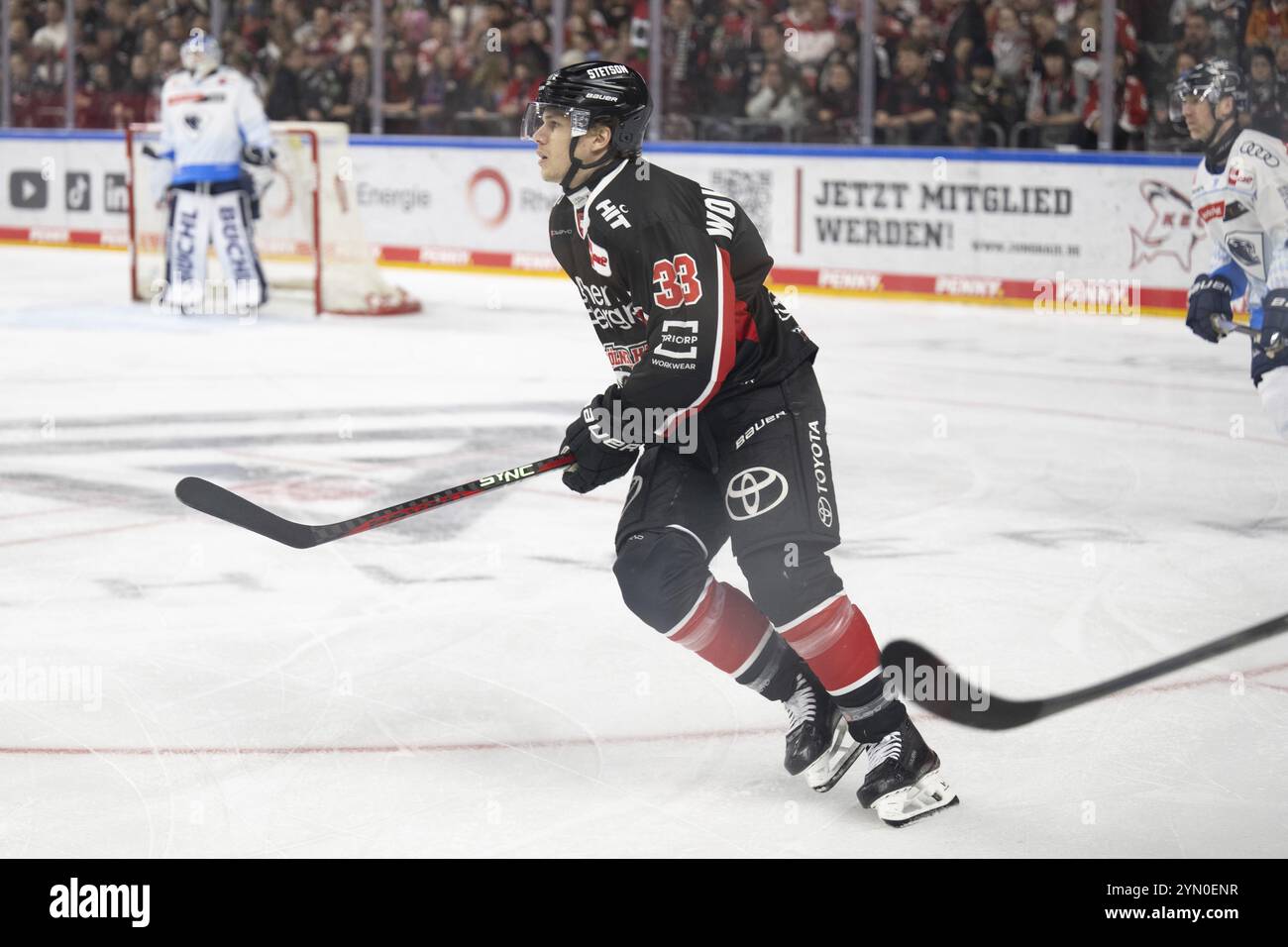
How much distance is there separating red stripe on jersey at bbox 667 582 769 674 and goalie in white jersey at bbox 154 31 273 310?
8.73m

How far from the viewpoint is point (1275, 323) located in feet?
16.1

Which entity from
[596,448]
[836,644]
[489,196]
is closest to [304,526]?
[596,448]

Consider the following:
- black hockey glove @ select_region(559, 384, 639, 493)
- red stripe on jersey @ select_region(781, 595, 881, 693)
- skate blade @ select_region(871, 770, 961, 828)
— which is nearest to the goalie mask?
black hockey glove @ select_region(559, 384, 639, 493)

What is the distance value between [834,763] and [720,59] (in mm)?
10106

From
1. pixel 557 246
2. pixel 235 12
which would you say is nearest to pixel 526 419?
pixel 557 246

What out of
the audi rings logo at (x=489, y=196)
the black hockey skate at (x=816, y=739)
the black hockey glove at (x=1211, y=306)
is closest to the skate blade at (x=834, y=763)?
the black hockey skate at (x=816, y=739)

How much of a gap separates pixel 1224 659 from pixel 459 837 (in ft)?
6.56

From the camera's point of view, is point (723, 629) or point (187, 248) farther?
point (187, 248)

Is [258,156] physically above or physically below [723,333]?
above

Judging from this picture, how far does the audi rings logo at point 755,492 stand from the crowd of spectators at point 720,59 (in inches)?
306

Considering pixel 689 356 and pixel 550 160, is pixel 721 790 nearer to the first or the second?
pixel 689 356

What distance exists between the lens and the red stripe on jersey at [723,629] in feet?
10.5

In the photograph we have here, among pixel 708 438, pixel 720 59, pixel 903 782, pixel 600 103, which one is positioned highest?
pixel 720 59

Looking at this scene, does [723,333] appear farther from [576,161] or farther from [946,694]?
[946,694]
